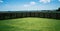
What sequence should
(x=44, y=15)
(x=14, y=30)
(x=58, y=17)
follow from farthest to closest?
(x=44, y=15) < (x=58, y=17) < (x=14, y=30)

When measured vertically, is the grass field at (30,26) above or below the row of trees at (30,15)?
below

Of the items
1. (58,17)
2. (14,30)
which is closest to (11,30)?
(14,30)

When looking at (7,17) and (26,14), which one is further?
(26,14)

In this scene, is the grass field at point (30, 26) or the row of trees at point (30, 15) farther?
the row of trees at point (30, 15)

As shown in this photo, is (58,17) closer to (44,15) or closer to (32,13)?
(44,15)

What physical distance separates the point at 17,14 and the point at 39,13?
4.20 feet

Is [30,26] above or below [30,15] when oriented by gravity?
below

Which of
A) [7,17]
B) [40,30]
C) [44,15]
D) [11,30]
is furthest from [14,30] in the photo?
[44,15]

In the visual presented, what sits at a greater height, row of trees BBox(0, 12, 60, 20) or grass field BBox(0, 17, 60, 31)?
row of trees BBox(0, 12, 60, 20)

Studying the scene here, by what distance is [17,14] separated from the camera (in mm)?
6641

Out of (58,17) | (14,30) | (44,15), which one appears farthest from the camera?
(44,15)

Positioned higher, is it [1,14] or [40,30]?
[1,14]

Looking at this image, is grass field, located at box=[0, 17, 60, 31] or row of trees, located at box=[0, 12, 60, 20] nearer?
grass field, located at box=[0, 17, 60, 31]

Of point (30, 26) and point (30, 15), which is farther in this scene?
point (30, 15)
